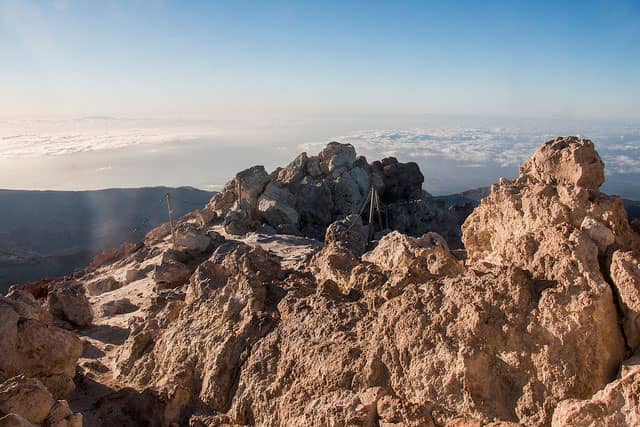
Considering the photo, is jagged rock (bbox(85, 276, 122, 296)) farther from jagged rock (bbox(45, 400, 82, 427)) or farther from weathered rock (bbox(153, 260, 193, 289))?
jagged rock (bbox(45, 400, 82, 427))

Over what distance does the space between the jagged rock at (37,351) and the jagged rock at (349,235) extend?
8026 millimetres

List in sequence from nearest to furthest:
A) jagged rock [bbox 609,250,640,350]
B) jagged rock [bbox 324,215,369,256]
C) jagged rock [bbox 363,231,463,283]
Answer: jagged rock [bbox 609,250,640,350] < jagged rock [bbox 363,231,463,283] < jagged rock [bbox 324,215,369,256]

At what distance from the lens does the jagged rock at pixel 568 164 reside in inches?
234

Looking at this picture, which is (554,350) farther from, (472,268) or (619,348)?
(472,268)

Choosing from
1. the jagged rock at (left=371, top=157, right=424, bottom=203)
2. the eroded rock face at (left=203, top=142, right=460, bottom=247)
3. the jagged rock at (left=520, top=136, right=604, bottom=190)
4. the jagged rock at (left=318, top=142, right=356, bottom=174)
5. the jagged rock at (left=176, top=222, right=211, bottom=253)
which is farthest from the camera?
the jagged rock at (left=371, top=157, right=424, bottom=203)

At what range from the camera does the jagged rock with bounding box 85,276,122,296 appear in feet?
58.9

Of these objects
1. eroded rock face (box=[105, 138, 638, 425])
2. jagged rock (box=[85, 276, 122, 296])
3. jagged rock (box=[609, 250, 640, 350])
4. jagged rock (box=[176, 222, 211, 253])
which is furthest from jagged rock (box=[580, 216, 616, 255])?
jagged rock (box=[85, 276, 122, 296])

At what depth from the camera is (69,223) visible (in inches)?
2461

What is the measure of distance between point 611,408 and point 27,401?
512 centimetres

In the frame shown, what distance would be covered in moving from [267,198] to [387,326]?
1662 centimetres

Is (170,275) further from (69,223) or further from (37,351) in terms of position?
(69,223)

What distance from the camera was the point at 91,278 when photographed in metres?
21.0

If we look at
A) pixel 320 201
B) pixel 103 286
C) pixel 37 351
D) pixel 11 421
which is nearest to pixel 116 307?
pixel 103 286

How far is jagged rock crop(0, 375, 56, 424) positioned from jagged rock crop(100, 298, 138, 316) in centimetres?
937
